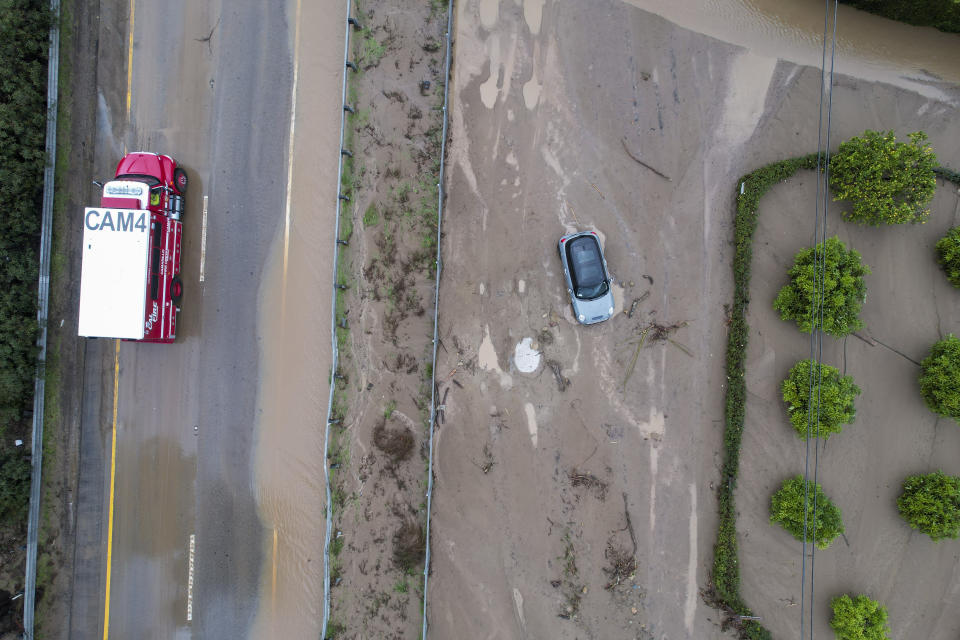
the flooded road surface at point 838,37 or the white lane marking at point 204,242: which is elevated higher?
the flooded road surface at point 838,37

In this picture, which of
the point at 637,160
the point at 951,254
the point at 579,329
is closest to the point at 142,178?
the point at 579,329

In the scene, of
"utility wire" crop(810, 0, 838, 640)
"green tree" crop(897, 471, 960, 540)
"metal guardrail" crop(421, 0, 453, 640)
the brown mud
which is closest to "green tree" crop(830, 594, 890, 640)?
"utility wire" crop(810, 0, 838, 640)

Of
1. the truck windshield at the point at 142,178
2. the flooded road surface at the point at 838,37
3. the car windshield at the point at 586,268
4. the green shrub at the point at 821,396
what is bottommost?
the green shrub at the point at 821,396

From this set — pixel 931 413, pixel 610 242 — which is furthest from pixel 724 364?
pixel 931 413

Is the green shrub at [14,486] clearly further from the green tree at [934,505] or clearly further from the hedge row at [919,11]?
the hedge row at [919,11]

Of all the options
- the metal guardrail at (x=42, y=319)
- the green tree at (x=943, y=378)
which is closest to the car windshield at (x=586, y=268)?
the green tree at (x=943, y=378)

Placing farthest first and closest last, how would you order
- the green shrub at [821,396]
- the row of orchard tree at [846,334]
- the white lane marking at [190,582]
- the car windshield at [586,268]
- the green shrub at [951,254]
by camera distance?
the white lane marking at [190,582], the car windshield at [586,268], the green shrub at [951,254], the green shrub at [821,396], the row of orchard tree at [846,334]
